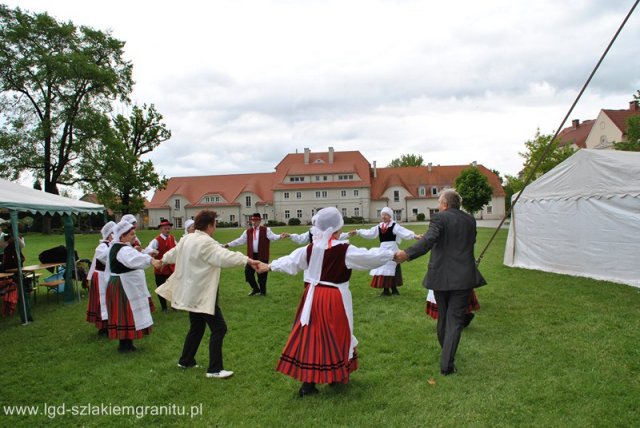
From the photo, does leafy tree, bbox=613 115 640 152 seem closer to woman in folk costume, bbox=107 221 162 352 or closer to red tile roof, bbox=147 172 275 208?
woman in folk costume, bbox=107 221 162 352

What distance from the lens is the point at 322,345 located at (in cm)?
408

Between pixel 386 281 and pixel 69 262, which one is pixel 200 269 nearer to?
pixel 386 281

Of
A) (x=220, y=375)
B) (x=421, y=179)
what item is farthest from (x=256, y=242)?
(x=421, y=179)

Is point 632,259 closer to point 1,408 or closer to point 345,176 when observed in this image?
point 1,408

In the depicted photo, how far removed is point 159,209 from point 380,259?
2420 inches

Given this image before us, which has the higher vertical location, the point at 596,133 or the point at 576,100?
the point at 596,133

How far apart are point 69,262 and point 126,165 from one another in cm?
2358

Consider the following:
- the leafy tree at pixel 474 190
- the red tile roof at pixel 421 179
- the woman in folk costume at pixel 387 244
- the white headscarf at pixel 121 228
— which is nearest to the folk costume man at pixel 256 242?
the woman in folk costume at pixel 387 244

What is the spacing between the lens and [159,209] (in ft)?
200

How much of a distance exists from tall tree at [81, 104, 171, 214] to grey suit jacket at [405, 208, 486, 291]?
102 ft

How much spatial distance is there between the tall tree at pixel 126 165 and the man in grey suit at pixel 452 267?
31.2 meters

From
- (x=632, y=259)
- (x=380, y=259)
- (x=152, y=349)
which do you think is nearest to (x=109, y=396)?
(x=152, y=349)

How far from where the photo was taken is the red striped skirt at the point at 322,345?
4051mm

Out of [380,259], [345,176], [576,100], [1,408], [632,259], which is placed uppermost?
[345,176]
